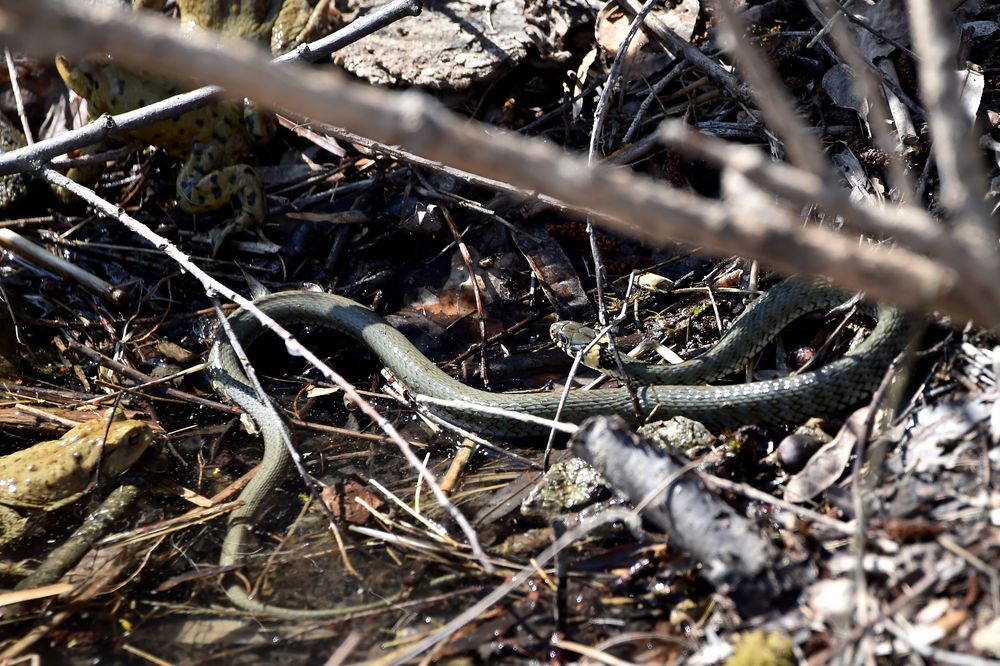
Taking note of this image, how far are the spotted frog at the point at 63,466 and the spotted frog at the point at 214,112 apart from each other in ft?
5.91

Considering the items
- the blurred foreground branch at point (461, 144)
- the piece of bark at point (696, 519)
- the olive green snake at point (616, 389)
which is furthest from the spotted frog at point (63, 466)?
the blurred foreground branch at point (461, 144)

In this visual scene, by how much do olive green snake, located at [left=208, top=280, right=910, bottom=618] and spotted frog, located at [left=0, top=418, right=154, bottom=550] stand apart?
29.0 inches

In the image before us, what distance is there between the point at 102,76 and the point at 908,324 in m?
5.48

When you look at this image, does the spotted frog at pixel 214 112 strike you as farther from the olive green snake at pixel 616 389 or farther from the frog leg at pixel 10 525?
the frog leg at pixel 10 525

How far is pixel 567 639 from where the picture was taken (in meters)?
3.34

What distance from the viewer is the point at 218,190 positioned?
6.21 meters

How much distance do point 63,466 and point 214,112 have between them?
2.87 metres

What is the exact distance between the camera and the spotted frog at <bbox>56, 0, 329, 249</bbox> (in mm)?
6172

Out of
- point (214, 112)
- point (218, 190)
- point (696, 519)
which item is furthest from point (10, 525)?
point (696, 519)

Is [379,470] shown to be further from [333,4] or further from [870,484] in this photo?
[333,4]

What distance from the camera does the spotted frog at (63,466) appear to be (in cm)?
458

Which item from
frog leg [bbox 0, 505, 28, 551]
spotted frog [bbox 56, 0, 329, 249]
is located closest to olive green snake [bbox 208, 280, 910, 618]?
spotted frog [bbox 56, 0, 329, 249]

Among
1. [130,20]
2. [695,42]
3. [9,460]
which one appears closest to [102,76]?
[9,460]

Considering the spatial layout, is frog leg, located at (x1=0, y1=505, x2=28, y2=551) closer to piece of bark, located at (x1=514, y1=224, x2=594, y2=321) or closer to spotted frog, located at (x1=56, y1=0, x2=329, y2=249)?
spotted frog, located at (x1=56, y1=0, x2=329, y2=249)
